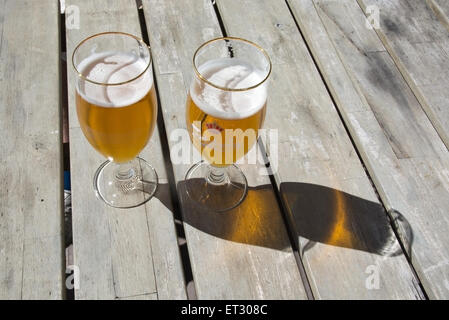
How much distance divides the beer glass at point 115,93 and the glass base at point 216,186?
14 centimetres

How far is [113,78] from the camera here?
0.76 meters

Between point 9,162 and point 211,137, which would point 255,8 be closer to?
point 211,137

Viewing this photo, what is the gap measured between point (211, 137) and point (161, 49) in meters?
0.45

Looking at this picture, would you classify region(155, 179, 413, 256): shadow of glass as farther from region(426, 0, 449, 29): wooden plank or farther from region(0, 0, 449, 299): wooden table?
region(426, 0, 449, 29): wooden plank

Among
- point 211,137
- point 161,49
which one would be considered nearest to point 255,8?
point 161,49

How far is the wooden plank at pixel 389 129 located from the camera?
2.86 ft

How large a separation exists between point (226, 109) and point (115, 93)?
0.58ft

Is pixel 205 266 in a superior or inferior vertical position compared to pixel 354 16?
inferior

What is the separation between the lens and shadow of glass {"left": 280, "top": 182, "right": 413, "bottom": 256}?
86 centimetres

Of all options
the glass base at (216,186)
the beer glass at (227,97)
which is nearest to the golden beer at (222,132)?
the beer glass at (227,97)

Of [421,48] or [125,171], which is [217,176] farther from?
[421,48]

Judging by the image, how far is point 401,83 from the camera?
111 cm

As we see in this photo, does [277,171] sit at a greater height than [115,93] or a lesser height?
lesser

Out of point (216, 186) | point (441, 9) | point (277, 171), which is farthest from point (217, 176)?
point (441, 9)
